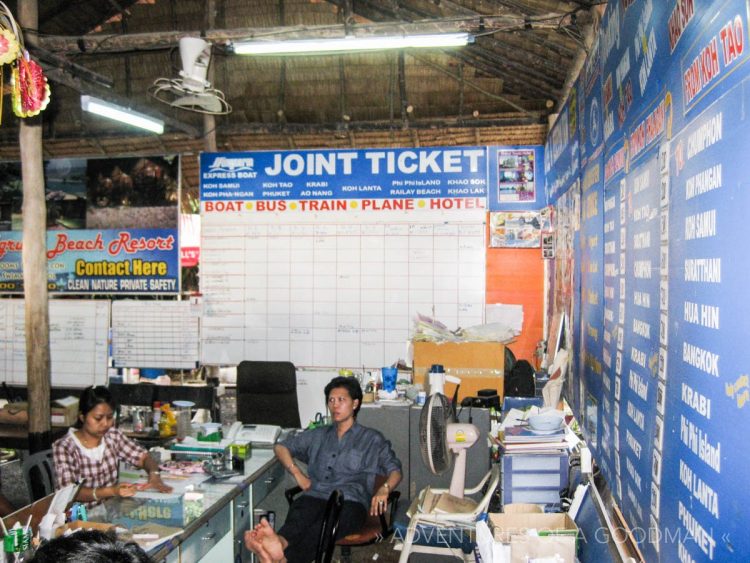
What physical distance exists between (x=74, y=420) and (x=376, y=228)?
143 inches

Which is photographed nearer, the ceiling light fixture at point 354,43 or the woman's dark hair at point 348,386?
the woman's dark hair at point 348,386

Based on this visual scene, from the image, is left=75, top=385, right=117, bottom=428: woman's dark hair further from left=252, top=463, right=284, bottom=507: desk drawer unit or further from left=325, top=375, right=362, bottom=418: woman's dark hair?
left=325, top=375, right=362, bottom=418: woman's dark hair

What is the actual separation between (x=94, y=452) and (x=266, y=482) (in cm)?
104

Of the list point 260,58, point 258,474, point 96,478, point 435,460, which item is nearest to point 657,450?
point 435,460

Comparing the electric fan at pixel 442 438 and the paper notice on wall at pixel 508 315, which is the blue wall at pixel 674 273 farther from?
the paper notice on wall at pixel 508 315

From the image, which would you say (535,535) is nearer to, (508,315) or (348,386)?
(348,386)

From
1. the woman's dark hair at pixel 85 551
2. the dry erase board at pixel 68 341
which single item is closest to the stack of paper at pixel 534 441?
the woman's dark hair at pixel 85 551

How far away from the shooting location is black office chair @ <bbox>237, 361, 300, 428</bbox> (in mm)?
5684

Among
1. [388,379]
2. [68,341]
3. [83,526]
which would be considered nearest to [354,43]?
[388,379]

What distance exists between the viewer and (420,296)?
685cm

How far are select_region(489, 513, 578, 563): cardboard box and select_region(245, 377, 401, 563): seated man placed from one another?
1.28 m

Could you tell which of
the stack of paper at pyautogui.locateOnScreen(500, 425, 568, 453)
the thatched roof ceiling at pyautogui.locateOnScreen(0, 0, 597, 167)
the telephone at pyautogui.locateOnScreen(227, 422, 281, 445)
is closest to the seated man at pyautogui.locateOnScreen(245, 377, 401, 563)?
the telephone at pyautogui.locateOnScreen(227, 422, 281, 445)

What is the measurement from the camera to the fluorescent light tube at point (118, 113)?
5650mm

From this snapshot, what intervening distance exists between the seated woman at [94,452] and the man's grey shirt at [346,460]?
3.03 feet
